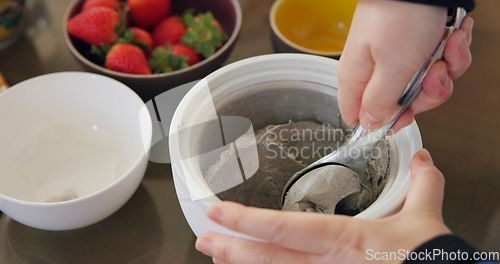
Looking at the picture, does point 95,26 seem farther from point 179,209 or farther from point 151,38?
point 179,209

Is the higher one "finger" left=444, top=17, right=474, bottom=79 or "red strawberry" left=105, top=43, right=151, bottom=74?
"finger" left=444, top=17, right=474, bottom=79

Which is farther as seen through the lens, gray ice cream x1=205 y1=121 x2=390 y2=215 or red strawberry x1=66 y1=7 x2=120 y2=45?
red strawberry x1=66 y1=7 x2=120 y2=45

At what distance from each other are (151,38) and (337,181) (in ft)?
1.01

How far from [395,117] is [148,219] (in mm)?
246

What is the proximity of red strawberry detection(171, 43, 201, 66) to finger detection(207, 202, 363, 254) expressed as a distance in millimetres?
279

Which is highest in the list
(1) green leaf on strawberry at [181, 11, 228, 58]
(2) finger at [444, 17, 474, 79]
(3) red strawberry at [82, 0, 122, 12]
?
(2) finger at [444, 17, 474, 79]

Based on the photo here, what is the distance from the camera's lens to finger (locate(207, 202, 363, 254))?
354 mm

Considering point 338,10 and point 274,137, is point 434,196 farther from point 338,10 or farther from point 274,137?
point 338,10

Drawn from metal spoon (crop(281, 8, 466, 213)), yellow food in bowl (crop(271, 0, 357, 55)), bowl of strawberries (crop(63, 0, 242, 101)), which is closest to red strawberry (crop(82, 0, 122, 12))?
bowl of strawberries (crop(63, 0, 242, 101))

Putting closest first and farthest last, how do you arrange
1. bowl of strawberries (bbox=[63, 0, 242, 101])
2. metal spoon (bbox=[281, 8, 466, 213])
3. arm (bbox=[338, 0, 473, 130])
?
1. arm (bbox=[338, 0, 473, 130])
2. metal spoon (bbox=[281, 8, 466, 213])
3. bowl of strawberries (bbox=[63, 0, 242, 101])

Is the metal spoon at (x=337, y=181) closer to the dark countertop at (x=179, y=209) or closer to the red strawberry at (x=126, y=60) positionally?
the dark countertop at (x=179, y=209)

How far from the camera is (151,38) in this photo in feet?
2.09

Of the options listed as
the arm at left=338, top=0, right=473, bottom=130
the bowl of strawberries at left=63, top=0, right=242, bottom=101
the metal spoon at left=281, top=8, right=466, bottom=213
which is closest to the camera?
the arm at left=338, top=0, right=473, bottom=130

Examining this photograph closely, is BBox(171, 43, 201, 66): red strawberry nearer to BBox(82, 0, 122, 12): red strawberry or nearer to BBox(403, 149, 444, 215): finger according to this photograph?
BBox(82, 0, 122, 12): red strawberry
